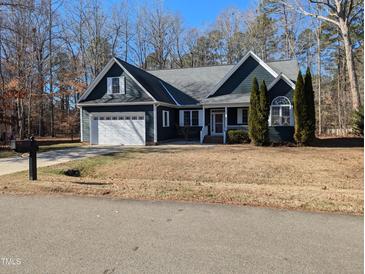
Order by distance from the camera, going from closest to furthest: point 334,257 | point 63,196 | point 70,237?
1. point 334,257
2. point 70,237
3. point 63,196

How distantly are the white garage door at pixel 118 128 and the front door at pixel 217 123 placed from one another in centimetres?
581

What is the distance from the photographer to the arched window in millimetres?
19203

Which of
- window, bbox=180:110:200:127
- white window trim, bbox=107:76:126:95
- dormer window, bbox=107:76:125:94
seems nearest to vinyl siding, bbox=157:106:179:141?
window, bbox=180:110:200:127

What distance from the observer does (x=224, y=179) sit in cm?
1005

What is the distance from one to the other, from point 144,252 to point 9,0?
67.9 ft

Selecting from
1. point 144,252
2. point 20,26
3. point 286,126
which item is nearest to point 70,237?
point 144,252

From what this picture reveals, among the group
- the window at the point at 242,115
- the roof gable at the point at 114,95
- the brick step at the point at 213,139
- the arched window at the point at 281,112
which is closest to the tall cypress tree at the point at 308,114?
the arched window at the point at 281,112

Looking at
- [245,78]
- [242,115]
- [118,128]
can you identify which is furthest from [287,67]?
[118,128]

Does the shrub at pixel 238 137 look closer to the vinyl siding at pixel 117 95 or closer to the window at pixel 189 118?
the window at pixel 189 118

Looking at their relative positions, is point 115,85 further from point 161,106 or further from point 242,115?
point 242,115

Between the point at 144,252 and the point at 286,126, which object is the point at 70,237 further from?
the point at 286,126

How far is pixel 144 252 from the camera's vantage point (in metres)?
3.65

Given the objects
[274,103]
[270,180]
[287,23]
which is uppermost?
[287,23]

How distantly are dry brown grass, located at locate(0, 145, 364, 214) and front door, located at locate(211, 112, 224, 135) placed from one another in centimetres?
853
